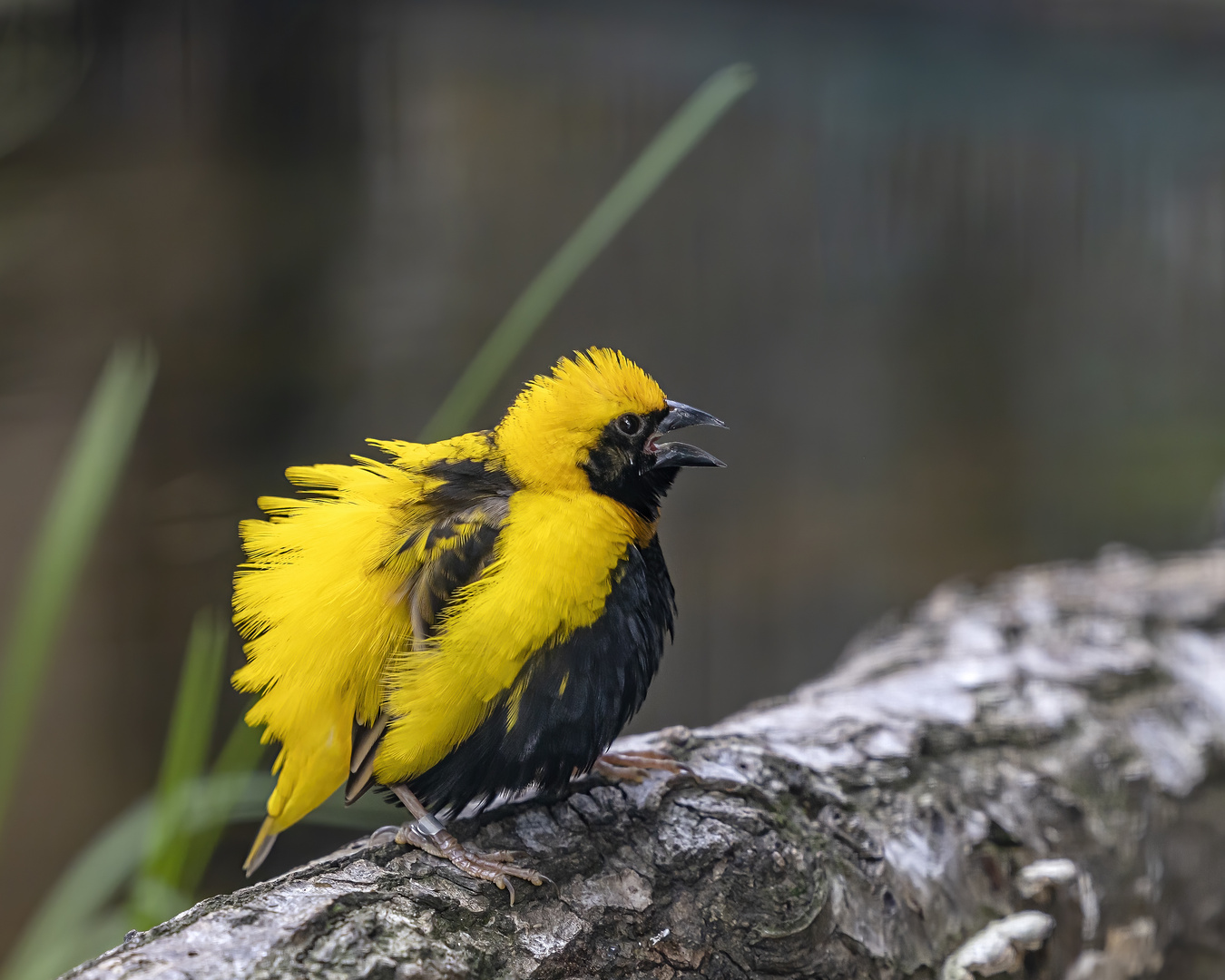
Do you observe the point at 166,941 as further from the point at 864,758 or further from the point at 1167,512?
the point at 1167,512

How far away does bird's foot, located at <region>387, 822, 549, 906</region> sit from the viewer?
924 millimetres

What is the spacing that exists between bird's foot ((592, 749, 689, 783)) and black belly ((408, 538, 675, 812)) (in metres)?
0.10

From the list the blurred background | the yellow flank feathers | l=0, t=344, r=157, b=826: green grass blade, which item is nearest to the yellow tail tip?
the yellow flank feathers

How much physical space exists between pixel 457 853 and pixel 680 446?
48cm

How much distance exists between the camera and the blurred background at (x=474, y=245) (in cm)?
266

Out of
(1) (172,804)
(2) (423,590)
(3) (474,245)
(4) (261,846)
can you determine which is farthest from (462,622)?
(3) (474,245)

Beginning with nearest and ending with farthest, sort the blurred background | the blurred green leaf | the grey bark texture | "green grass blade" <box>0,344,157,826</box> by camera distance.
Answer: the grey bark texture < "green grass blade" <box>0,344,157,826</box> < the blurred green leaf < the blurred background

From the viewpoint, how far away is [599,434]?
1.09 m

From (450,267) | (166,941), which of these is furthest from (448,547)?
(450,267)

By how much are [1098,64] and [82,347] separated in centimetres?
305

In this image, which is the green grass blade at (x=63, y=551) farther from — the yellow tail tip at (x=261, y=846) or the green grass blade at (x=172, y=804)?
the yellow tail tip at (x=261, y=846)

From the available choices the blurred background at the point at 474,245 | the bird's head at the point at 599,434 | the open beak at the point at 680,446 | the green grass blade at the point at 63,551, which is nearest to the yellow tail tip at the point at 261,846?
the green grass blade at the point at 63,551

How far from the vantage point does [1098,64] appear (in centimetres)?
293

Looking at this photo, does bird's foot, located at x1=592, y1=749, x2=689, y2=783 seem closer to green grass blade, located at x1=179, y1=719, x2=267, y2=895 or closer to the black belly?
the black belly
